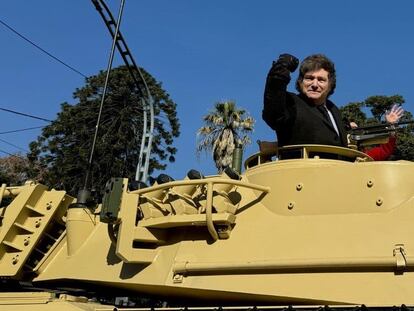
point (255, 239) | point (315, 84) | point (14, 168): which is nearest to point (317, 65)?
point (315, 84)

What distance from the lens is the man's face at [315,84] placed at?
21.0ft

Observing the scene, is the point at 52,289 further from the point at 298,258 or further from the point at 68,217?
the point at 298,258

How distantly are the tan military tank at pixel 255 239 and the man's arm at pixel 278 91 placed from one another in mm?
346

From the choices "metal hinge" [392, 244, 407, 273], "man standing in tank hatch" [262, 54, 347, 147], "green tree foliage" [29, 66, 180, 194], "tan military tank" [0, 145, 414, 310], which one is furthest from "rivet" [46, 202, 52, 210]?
"green tree foliage" [29, 66, 180, 194]

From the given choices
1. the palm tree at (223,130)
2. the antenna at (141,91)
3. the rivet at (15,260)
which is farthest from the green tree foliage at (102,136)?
the rivet at (15,260)

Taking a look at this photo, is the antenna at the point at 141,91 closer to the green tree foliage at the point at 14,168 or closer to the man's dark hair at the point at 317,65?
the man's dark hair at the point at 317,65

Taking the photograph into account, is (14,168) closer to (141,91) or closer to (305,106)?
(141,91)

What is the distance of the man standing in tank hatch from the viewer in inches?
221

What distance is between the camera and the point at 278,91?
562cm

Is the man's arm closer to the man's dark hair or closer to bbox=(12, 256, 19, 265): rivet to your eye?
the man's dark hair

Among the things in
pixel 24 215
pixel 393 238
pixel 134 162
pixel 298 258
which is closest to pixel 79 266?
pixel 24 215

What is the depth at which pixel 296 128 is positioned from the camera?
20.2 feet

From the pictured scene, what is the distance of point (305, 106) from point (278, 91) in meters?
0.77

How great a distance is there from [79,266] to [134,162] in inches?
916
